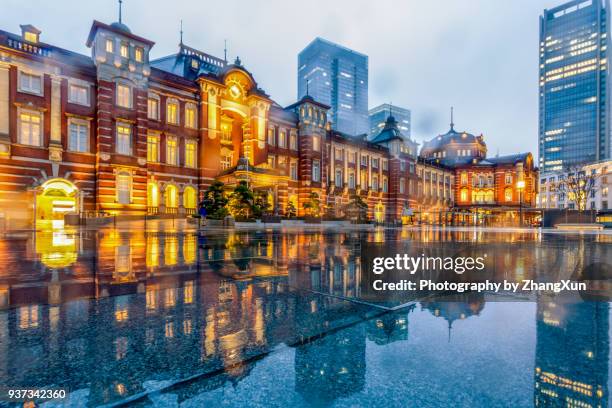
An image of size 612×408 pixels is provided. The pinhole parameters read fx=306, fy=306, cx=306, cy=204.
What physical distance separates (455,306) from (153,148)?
1164 inches

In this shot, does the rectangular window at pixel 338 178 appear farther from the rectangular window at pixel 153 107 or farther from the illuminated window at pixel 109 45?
the illuminated window at pixel 109 45

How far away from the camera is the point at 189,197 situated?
96.0 ft

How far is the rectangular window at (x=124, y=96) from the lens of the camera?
82.3 ft

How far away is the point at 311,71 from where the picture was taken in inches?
7111

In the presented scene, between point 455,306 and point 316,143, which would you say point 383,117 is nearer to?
point 316,143

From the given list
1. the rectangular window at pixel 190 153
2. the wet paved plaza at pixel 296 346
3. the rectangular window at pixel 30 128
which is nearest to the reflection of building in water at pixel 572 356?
the wet paved plaza at pixel 296 346

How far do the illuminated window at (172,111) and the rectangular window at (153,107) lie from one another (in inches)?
36.7

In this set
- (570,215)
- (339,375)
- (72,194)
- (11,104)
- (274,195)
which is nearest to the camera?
(339,375)

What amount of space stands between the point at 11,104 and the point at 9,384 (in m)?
28.8

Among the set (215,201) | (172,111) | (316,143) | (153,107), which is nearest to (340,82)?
(316,143)

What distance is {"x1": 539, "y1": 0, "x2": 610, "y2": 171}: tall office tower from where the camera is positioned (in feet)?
386

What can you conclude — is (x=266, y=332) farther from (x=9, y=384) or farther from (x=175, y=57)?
(x=175, y=57)

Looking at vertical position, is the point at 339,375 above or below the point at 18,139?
below

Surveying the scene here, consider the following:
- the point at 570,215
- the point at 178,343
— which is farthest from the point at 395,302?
the point at 570,215
